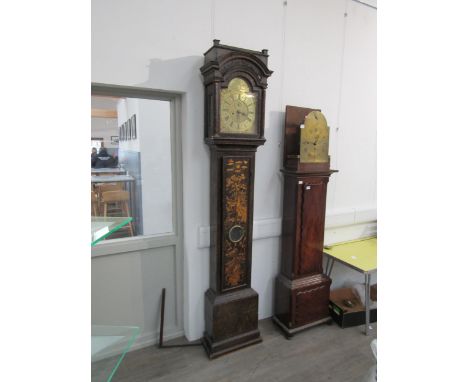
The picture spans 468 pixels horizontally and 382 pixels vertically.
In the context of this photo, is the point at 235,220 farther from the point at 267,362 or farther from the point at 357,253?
the point at 357,253

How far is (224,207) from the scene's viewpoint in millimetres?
2021

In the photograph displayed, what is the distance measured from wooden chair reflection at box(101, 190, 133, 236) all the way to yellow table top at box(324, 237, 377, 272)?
1.80m

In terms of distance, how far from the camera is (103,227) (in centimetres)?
109

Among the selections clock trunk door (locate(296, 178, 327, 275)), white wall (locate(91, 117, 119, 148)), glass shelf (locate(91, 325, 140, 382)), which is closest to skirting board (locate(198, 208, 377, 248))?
clock trunk door (locate(296, 178, 327, 275))

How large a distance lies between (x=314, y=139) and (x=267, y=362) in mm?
1731

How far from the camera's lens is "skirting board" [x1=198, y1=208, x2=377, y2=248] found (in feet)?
7.12

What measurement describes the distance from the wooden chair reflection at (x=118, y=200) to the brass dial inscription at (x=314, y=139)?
141cm

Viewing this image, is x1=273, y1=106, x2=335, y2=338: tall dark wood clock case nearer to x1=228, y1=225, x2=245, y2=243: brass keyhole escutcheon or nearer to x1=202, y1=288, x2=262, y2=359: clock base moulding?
x1=202, y1=288, x2=262, y2=359: clock base moulding

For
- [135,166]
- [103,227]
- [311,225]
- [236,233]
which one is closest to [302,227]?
[311,225]
